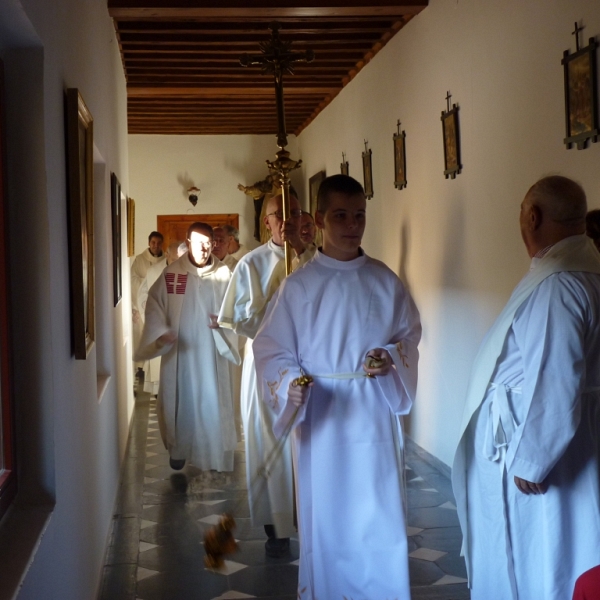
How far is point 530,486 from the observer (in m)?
2.93

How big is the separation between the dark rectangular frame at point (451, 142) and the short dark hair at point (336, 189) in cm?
235

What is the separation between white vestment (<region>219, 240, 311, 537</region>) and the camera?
4855 mm

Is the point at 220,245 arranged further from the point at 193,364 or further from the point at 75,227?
the point at 75,227

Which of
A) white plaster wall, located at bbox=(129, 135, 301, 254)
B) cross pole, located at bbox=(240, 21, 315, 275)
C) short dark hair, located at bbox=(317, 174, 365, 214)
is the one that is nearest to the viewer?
short dark hair, located at bbox=(317, 174, 365, 214)

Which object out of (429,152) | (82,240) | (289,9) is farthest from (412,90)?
(82,240)

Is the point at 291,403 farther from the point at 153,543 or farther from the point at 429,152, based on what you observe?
the point at 429,152

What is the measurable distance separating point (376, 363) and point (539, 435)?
835 millimetres

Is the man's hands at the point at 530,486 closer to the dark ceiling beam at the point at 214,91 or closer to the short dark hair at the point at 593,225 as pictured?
the short dark hair at the point at 593,225

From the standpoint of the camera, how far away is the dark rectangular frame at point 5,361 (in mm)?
2500

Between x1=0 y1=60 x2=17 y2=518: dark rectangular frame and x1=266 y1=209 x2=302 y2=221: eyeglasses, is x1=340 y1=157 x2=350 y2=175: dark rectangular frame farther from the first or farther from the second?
x1=0 y1=60 x2=17 y2=518: dark rectangular frame

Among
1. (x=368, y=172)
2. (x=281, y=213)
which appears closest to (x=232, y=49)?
(x=368, y=172)

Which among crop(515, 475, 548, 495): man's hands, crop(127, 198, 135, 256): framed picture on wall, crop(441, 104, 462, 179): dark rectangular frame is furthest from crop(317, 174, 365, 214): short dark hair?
crop(127, 198, 135, 256): framed picture on wall

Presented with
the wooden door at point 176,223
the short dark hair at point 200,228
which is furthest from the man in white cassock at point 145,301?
the short dark hair at point 200,228

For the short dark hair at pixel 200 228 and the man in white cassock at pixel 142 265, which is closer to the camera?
the short dark hair at pixel 200 228
